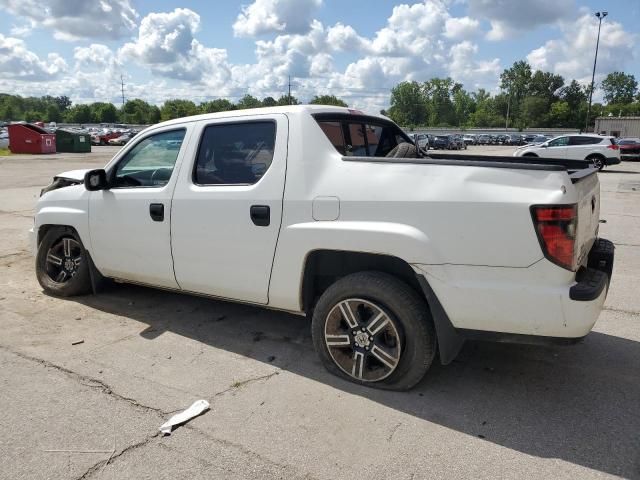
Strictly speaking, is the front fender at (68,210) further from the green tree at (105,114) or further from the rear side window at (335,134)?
the green tree at (105,114)

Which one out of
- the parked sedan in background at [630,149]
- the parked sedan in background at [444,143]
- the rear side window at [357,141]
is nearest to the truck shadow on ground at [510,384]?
the rear side window at [357,141]

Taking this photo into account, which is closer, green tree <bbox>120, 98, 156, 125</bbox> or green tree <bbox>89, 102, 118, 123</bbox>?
green tree <bbox>120, 98, 156, 125</bbox>

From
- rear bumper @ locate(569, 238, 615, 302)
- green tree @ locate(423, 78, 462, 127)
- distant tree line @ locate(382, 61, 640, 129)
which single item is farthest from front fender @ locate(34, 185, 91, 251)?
green tree @ locate(423, 78, 462, 127)

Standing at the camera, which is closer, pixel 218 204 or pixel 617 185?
pixel 218 204

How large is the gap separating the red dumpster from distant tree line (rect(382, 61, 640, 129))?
72.8m

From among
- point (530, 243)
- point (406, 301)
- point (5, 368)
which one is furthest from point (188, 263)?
point (530, 243)

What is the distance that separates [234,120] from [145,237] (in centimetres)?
124

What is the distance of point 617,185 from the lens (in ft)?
57.9

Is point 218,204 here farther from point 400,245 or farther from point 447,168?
point 447,168

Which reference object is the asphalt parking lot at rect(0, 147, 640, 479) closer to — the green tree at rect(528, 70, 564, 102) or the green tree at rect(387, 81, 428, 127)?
the green tree at rect(528, 70, 564, 102)

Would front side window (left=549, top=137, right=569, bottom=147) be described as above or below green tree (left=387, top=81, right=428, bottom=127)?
below

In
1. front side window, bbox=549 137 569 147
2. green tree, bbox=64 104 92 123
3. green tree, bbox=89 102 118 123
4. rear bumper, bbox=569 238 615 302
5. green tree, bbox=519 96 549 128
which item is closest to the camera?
rear bumper, bbox=569 238 615 302

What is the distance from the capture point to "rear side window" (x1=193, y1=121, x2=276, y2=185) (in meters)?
3.82

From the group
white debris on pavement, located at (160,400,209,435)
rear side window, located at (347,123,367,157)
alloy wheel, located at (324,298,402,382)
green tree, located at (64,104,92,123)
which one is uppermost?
green tree, located at (64,104,92,123)
